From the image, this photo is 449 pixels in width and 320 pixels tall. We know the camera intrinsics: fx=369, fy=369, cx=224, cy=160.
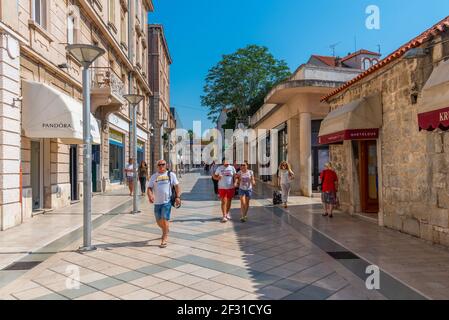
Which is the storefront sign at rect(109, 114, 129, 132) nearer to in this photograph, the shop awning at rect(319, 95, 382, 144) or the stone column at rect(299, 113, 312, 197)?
the stone column at rect(299, 113, 312, 197)

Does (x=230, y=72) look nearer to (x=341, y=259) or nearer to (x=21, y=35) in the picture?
(x=21, y=35)

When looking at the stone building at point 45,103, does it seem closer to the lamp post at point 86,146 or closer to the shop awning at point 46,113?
the shop awning at point 46,113

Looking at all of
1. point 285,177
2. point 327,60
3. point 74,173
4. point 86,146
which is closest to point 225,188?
point 285,177

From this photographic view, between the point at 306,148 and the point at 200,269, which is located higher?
the point at 306,148

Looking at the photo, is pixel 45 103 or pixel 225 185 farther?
pixel 45 103

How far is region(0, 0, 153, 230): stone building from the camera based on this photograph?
8.98 meters

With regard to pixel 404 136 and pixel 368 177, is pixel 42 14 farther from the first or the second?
pixel 368 177

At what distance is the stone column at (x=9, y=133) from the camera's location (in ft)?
28.4

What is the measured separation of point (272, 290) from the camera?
4441 mm

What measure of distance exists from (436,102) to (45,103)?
9.49m

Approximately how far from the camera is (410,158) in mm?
7723

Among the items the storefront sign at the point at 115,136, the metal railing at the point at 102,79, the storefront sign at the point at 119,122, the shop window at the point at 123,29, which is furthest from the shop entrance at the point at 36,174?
the shop window at the point at 123,29

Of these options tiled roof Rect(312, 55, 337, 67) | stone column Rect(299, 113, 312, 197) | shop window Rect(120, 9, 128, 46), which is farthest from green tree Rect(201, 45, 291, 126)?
stone column Rect(299, 113, 312, 197)

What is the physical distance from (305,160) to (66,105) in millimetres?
10282
